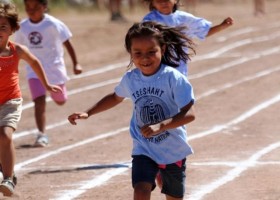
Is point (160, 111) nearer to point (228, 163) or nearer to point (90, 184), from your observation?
point (90, 184)

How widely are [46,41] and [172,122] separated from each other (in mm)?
5740

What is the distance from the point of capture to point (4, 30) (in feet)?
28.8

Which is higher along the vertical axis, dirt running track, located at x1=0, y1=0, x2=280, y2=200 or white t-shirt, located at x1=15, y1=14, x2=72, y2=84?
white t-shirt, located at x1=15, y1=14, x2=72, y2=84

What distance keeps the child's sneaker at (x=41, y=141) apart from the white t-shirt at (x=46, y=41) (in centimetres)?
72

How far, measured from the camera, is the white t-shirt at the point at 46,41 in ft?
39.3

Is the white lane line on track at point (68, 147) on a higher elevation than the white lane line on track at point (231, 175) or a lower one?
lower

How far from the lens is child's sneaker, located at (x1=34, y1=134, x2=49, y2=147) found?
11602 mm

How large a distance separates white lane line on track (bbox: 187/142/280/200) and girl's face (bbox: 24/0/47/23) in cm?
330

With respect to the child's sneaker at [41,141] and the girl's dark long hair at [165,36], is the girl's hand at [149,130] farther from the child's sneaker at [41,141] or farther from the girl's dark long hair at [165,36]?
the child's sneaker at [41,141]

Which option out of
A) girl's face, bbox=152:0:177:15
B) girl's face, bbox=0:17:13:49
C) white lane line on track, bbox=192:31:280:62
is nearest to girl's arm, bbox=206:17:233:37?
girl's face, bbox=152:0:177:15

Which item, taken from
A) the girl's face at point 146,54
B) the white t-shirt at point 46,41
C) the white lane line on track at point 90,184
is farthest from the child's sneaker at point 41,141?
the girl's face at point 146,54

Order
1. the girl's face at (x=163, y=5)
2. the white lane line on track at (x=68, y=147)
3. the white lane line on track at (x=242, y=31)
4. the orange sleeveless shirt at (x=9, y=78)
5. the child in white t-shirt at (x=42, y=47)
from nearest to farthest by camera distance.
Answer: the orange sleeveless shirt at (x=9, y=78) → the girl's face at (x=163, y=5) → the white lane line on track at (x=68, y=147) → the child in white t-shirt at (x=42, y=47) → the white lane line on track at (x=242, y=31)

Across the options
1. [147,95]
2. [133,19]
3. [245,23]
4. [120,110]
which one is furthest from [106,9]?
[147,95]

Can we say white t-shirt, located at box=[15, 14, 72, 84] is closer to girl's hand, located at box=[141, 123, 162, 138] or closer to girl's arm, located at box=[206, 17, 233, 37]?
girl's arm, located at box=[206, 17, 233, 37]
